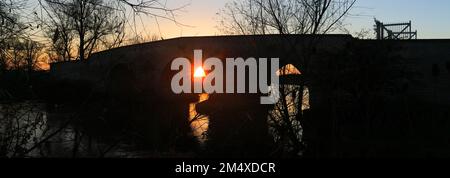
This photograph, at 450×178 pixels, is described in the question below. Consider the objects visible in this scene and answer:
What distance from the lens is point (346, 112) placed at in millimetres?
10477

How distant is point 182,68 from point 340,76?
2105 cm

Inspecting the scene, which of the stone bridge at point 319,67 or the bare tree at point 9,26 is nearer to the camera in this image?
the bare tree at point 9,26

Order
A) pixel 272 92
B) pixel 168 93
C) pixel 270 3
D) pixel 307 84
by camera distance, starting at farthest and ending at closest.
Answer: pixel 168 93 → pixel 270 3 → pixel 307 84 → pixel 272 92

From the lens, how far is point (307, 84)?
880cm

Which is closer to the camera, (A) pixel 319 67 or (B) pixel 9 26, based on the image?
(B) pixel 9 26

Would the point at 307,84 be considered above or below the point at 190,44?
below

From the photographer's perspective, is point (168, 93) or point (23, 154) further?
point (168, 93)

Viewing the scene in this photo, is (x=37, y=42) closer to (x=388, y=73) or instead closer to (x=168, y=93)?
(x=388, y=73)

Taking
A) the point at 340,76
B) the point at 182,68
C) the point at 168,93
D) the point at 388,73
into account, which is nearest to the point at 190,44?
the point at 182,68

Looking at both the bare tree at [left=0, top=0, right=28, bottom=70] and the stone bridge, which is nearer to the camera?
the bare tree at [left=0, top=0, right=28, bottom=70]

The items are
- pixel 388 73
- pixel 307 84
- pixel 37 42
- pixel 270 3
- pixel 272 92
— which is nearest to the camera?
pixel 37 42
